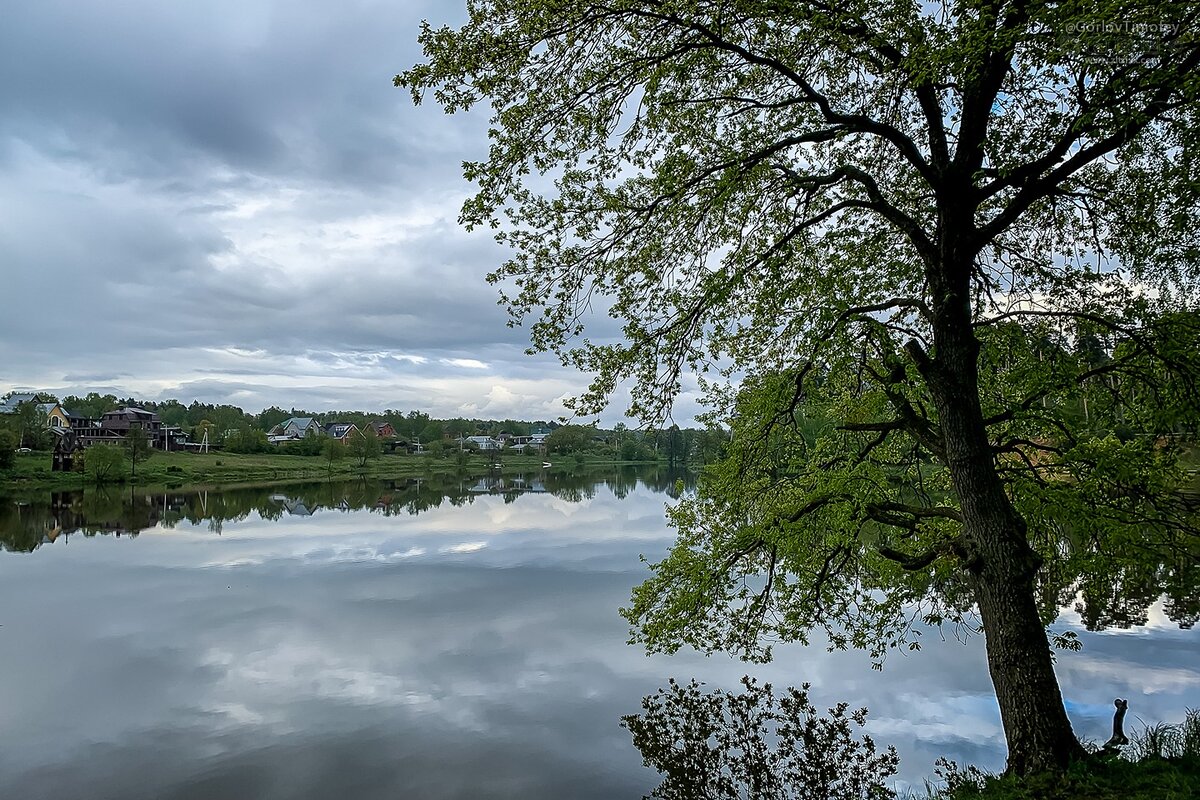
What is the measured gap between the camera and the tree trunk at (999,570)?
6344mm

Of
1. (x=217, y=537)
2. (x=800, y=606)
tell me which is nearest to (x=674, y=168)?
(x=800, y=606)

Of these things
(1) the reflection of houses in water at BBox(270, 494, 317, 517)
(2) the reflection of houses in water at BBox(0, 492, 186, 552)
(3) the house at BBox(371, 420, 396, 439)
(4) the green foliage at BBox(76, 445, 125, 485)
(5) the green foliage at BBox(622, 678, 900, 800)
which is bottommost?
(1) the reflection of houses in water at BBox(270, 494, 317, 517)

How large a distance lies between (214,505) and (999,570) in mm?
58258

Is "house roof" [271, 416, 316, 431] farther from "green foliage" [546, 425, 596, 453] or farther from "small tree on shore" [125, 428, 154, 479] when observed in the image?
"small tree on shore" [125, 428, 154, 479]

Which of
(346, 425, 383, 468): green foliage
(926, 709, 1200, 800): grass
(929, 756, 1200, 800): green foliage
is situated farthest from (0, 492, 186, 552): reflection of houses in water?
(346, 425, 383, 468): green foliage

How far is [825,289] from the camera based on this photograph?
7586 mm

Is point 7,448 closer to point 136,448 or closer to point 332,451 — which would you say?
point 136,448

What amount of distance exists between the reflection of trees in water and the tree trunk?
3803cm

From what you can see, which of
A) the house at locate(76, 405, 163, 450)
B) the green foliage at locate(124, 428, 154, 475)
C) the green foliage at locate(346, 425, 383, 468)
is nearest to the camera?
the green foliage at locate(124, 428, 154, 475)

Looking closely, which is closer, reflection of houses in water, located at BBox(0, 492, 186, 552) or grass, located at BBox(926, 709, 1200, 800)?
grass, located at BBox(926, 709, 1200, 800)

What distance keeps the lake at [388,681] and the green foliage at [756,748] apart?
42 cm

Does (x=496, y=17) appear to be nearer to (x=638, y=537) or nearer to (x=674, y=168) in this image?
(x=674, y=168)

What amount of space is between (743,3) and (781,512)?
17.8ft

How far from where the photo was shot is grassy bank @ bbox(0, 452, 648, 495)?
63.4 metres
